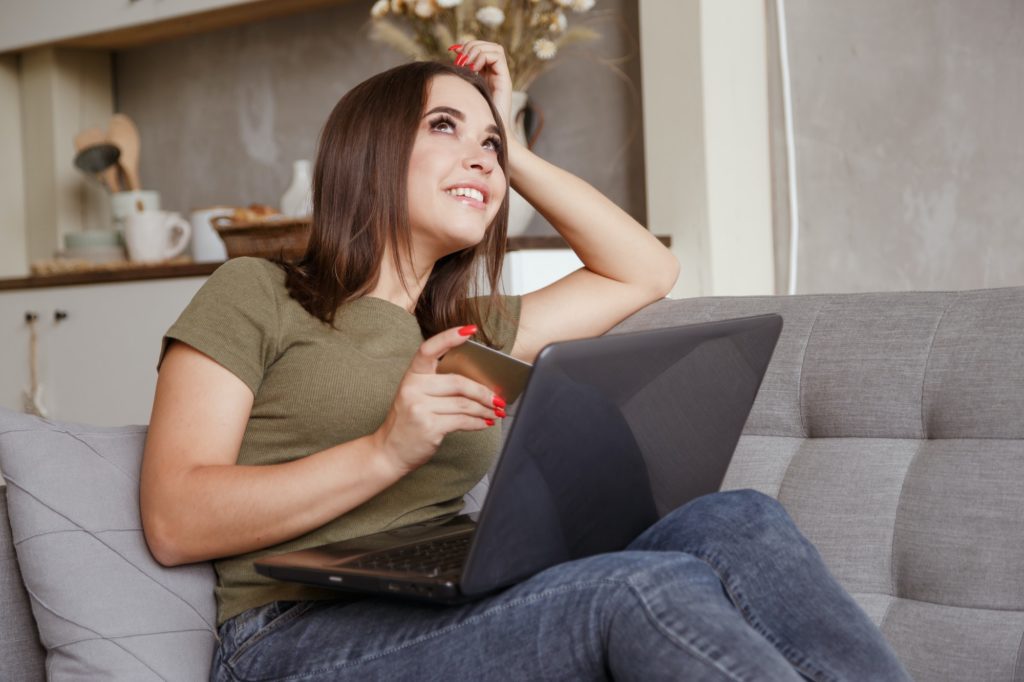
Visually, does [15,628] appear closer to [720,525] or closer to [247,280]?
[247,280]

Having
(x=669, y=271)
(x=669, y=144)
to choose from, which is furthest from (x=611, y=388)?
(x=669, y=144)

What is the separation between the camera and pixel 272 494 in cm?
118

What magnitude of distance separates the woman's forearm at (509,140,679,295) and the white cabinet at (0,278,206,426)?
4.51 feet

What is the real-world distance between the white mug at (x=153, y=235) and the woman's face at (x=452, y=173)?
75.8 inches

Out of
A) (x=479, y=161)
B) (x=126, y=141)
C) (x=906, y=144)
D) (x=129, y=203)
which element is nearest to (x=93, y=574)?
(x=479, y=161)

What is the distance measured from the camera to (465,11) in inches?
101

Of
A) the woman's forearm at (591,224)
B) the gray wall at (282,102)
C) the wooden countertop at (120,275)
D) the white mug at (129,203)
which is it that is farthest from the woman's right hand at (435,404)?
the white mug at (129,203)

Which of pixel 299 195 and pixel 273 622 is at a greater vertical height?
pixel 299 195

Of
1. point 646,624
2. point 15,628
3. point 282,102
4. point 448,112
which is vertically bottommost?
point 15,628

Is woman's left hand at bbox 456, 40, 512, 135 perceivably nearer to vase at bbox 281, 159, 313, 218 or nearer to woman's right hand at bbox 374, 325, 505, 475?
woman's right hand at bbox 374, 325, 505, 475

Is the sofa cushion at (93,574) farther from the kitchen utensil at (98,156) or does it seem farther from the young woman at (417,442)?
the kitchen utensil at (98,156)

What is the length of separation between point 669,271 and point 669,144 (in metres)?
0.95

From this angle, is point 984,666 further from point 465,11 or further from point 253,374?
point 465,11

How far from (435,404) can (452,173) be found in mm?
467
